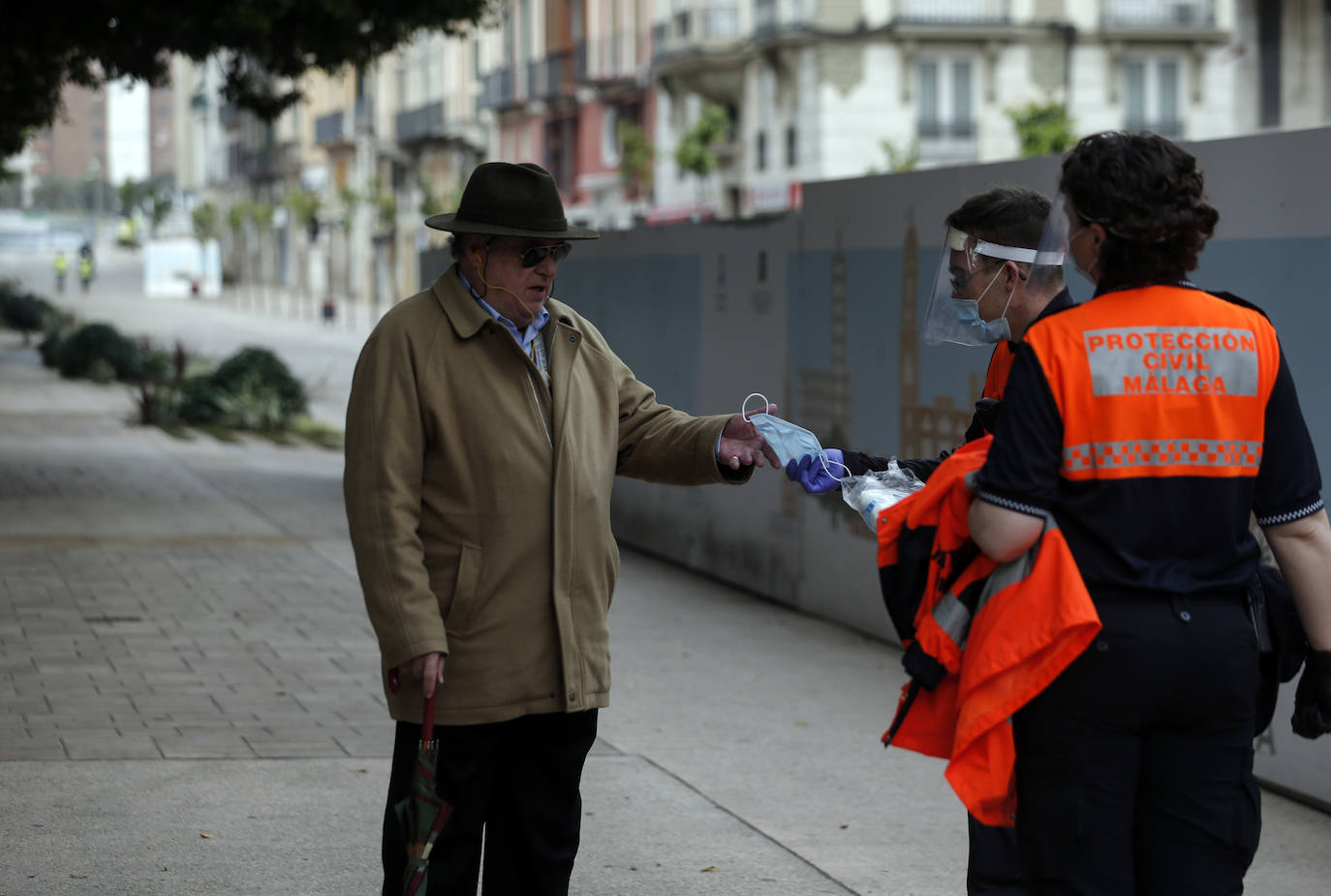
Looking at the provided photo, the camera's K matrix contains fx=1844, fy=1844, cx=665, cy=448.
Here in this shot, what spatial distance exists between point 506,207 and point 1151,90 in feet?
141

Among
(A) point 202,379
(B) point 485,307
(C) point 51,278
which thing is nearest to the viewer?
(B) point 485,307

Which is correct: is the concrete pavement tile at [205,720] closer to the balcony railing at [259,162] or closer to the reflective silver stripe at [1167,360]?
the reflective silver stripe at [1167,360]

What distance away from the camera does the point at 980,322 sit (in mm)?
3605

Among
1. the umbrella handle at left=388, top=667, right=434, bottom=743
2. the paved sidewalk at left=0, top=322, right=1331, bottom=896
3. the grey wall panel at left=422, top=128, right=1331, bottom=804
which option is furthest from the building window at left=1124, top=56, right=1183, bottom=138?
the umbrella handle at left=388, top=667, right=434, bottom=743

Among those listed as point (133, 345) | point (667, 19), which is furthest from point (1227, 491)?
point (667, 19)

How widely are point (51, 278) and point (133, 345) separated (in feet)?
215

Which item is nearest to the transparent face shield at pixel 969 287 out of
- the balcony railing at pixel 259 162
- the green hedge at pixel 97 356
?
the green hedge at pixel 97 356

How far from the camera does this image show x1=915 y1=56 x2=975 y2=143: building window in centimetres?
4250

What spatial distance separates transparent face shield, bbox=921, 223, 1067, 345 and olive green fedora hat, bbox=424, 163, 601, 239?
0.78 metres

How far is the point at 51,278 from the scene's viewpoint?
89938 mm

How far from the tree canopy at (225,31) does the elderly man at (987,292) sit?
984 cm

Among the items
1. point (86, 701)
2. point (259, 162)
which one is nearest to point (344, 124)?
point (259, 162)

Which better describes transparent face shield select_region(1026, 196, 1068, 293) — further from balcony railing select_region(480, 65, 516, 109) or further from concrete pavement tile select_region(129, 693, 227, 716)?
balcony railing select_region(480, 65, 516, 109)

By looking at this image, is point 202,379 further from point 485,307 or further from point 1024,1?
point 1024,1
